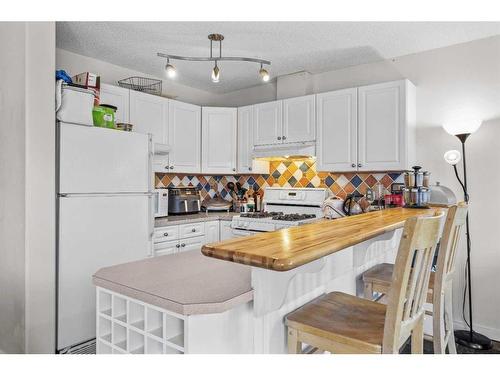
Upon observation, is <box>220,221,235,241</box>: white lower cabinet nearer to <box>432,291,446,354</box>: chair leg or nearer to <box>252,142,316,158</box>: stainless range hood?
<box>252,142,316,158</box>: stainless range hood

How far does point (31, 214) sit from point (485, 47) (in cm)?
361

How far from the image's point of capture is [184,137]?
381 centimetres

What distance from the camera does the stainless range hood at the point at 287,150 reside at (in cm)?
350

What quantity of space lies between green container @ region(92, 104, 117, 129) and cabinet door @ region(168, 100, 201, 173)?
90 cm

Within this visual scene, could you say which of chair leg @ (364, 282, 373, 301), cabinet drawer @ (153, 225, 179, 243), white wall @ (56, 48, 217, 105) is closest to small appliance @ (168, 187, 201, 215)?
cabinet drawer @ (153, 225, 179, 243)

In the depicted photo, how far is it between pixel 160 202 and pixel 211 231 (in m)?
0.60

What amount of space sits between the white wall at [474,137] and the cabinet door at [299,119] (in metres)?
0.95

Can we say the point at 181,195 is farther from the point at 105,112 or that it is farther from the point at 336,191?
the point at 336,191

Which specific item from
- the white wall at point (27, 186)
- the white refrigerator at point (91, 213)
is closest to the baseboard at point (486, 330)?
the white refrigerator at point (91, 213)

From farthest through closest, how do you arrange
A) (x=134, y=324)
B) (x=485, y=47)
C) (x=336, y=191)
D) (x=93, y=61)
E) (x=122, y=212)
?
(x=336, y=191)
(x=93, y=61)
(x=485, y=47)
(x=122, y=212)
(x=134, y=324)

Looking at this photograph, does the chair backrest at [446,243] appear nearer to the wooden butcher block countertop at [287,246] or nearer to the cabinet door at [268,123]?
the wooden butcher block countertop at [287,246]

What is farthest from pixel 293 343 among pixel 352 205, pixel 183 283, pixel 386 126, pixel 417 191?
pixel 386 126
